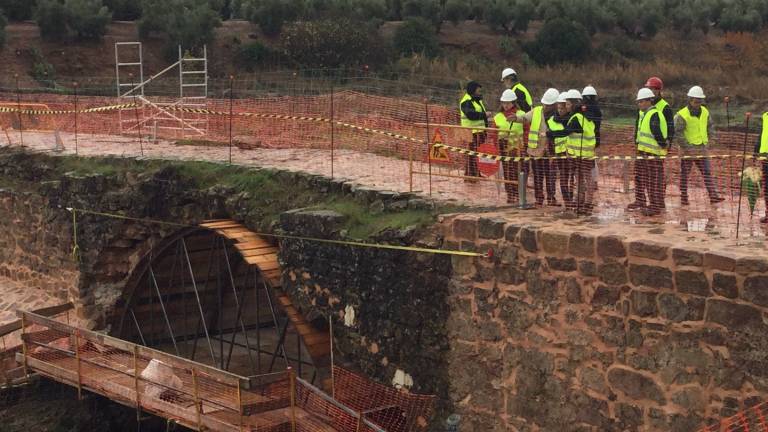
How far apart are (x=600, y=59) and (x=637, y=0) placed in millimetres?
9983

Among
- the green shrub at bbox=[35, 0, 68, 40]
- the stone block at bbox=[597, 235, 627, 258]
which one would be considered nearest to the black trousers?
the stone block at bbox=[597, 235, 627, 258]

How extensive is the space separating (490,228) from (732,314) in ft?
8.63

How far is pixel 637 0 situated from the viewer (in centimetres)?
4500

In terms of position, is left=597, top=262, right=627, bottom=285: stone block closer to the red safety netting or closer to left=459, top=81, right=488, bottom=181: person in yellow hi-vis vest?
the red safety netting

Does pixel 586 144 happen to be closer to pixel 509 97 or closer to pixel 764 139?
pixel 509 97

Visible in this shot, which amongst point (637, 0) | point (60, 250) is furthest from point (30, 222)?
point (637, 0)

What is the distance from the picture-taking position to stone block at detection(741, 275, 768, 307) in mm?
8375

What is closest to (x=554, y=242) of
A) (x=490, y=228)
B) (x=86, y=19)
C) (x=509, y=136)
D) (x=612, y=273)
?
(x=612, y=273)

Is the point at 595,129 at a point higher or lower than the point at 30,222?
higher

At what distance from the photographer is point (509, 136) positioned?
12367 mm

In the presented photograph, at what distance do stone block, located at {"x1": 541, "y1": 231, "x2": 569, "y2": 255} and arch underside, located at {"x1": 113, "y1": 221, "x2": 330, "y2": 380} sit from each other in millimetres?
5453

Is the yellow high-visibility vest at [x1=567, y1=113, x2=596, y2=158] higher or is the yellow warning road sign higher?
the yellow high-visibility vest at [x1=567, y1=113, x2=596, y2=158]

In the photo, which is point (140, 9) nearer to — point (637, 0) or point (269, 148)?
point (637, 0)

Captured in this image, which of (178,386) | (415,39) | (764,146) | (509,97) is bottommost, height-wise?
(178,386)
